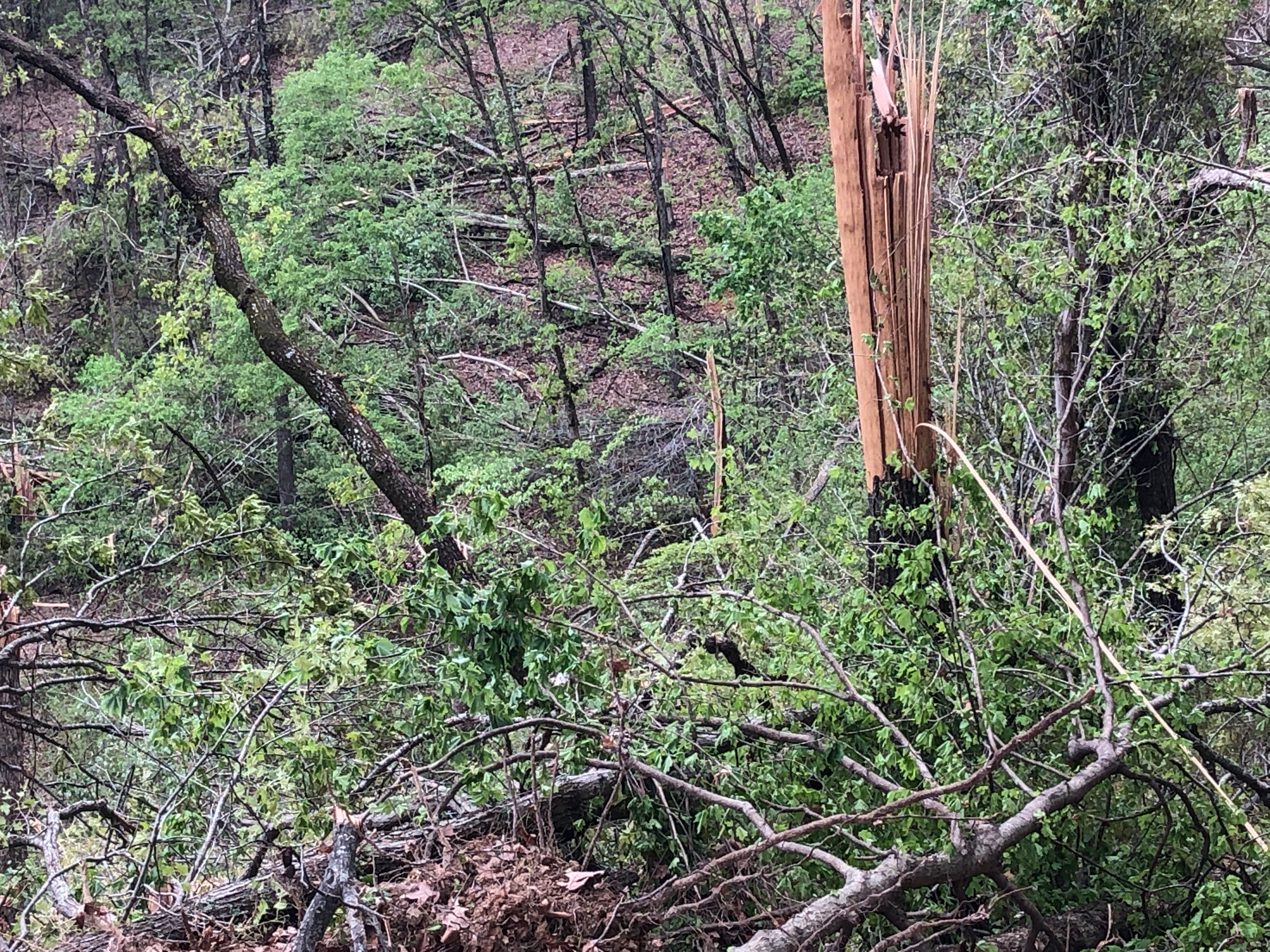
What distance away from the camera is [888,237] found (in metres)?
4.42

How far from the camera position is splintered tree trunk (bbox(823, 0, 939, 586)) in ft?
14.4

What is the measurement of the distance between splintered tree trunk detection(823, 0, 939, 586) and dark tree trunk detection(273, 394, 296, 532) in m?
10.8

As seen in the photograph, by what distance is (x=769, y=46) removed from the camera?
56.0 ft

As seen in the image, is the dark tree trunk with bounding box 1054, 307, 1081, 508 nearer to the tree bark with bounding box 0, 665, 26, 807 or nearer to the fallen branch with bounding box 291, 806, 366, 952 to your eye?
the fallen branch with bounding box 291, 806, 366, 952

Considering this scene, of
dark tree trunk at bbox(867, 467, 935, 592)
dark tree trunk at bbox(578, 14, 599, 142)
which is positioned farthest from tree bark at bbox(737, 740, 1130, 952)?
dark tree trunk at bbox(578, 14, 599, 142)

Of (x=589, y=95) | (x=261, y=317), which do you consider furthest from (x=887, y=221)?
(x=589, y=95)

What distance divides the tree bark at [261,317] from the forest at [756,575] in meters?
0.04

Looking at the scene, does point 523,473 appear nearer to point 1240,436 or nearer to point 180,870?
point 1240,436

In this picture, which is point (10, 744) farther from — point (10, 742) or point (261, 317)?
point (261, 317)

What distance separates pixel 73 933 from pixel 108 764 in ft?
15.7

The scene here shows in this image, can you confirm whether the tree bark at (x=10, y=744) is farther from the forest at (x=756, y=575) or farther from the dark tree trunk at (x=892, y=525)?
the dark tree trunk at (x=892, y=525)

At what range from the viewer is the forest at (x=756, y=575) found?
3254mm

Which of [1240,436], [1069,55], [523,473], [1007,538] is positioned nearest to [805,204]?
[1069,55]

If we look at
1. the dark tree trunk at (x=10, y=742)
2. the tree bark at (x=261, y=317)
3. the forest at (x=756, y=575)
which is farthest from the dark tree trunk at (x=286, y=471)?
the tree bark at (x=261, y=317)
